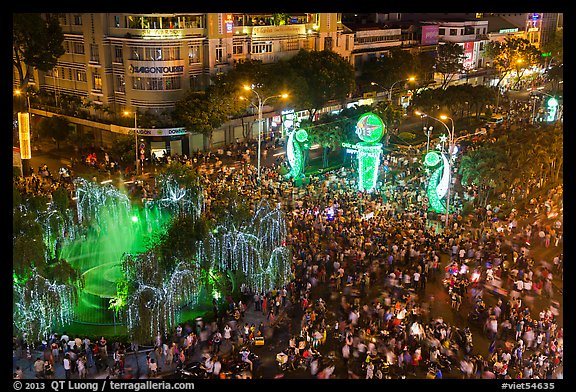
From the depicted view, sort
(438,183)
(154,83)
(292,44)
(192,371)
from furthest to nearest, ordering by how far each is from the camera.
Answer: (292,44) → (154,83) → (438,183) → (192,371)

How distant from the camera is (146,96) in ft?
196

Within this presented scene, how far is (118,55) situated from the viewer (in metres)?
61.0

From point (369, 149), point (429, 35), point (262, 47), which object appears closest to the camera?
point (369, 149)

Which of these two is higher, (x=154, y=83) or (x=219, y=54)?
(x=219, y=54)

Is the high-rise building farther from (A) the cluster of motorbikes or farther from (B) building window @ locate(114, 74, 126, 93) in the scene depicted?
(A) the cluster of motorbikes

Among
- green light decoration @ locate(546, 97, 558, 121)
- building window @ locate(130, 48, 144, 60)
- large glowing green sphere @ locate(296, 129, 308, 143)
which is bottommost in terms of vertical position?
green light decoration @ locate(546, 97, 558, 121)

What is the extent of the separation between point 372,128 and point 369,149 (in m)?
1.50

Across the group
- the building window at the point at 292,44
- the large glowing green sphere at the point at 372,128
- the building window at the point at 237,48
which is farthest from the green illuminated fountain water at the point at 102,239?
the building window at the point at 292,44

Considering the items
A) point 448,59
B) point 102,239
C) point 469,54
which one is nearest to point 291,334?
point 102,239

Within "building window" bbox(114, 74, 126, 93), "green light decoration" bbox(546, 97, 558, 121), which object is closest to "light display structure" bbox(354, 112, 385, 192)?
"building window" bbox(114, 74, 126, 93)

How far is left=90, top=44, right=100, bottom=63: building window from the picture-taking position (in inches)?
2447

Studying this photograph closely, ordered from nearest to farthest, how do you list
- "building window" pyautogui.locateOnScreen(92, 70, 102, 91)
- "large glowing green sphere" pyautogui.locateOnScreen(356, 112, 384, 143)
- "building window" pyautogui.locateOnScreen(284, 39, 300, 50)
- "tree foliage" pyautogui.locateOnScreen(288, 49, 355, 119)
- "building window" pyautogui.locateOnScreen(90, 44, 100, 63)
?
1. "large glowing green sphere" pyautogui.locateOnScreen(356, 112, 384, 143)
2. "building window" pyautogui.locateOnScreen(90, 44, 100, 63)
3. "building window" pyautogui.locateOnScreen(92, 70, 102, 91)
4. "tree foliage" pyautogui.locateOnScreen(288, 49, 355, 119)
5. "building window" pyautogui.locateOnScreen(284, 39, 300, 50)

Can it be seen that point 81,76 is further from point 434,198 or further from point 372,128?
point 434,198

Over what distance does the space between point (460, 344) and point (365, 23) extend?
6883 cm
